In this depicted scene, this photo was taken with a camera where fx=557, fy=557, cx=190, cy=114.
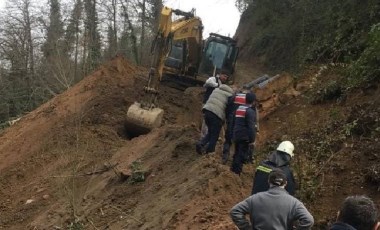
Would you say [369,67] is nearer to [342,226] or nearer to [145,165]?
[145,165]

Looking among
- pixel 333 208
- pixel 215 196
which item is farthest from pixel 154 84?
pixel 333 208

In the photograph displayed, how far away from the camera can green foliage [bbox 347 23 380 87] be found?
11.6m

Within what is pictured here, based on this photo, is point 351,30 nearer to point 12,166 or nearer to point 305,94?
point 305,94

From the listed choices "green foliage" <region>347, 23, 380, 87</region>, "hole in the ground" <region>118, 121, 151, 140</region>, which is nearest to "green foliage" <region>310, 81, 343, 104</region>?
"green foliage" <region>347, 23, 380, 87</region>

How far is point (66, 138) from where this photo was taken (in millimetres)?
15125

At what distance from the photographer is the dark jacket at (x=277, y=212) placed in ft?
17.1

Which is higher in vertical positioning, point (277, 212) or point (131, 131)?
point (277, 212)

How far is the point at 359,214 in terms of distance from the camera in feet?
12.8

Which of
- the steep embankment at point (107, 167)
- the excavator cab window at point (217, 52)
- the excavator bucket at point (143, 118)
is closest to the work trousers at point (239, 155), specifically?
Result: the steep embankment at point (107, 167)

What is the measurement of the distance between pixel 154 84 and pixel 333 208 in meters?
6.83

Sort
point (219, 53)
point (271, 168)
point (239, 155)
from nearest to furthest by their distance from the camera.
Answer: point (271, 168), point (239, 155), point (219, 53)

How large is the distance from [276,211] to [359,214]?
1367 millimetres

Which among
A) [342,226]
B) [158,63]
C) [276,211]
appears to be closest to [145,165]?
[158,63]

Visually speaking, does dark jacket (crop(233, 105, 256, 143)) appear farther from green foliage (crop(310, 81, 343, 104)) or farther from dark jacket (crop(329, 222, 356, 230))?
dark jacket (crop(329, 222, 356, 230))
